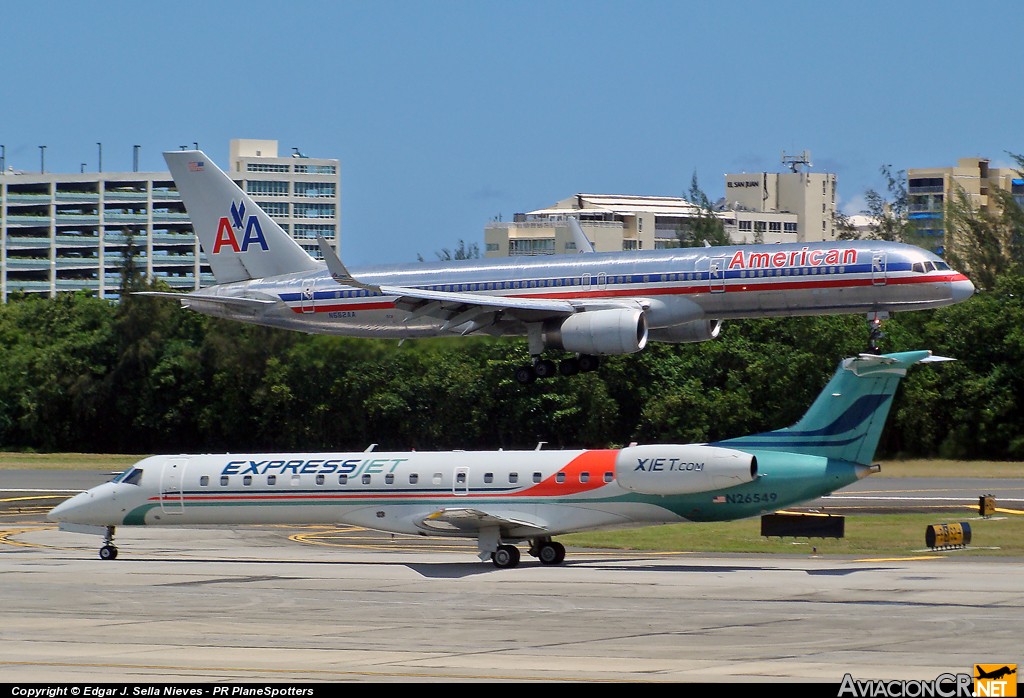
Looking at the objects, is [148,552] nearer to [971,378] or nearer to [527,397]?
[527,397]

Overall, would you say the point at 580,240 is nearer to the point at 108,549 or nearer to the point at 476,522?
the point at 476,522

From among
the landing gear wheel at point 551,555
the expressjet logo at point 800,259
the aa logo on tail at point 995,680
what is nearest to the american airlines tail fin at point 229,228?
the expressjet logo at point 800,259

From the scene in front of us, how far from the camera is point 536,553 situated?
124 ft

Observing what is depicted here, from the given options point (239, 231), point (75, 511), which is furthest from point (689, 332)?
point (75, 511)

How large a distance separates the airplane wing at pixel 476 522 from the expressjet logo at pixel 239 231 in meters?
22.0

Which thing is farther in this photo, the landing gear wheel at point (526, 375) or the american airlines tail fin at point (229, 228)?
the american airlines tail fin at point (229, 228)

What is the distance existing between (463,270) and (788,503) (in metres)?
20.2

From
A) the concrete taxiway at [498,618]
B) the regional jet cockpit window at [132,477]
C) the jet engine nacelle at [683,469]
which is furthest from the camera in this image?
the regional jet cockpit window at [132,477]

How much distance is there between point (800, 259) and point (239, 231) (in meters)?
21.2

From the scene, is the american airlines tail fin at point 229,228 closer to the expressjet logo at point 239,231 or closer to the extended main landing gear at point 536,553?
the expressjet logo at point 239,231

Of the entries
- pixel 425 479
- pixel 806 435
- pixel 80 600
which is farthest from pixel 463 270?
pixel 80 600

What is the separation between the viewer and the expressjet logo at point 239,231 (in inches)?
2231

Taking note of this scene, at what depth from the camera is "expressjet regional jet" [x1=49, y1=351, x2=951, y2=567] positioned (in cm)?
3459

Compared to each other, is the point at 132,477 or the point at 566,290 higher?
the point at 566,290
